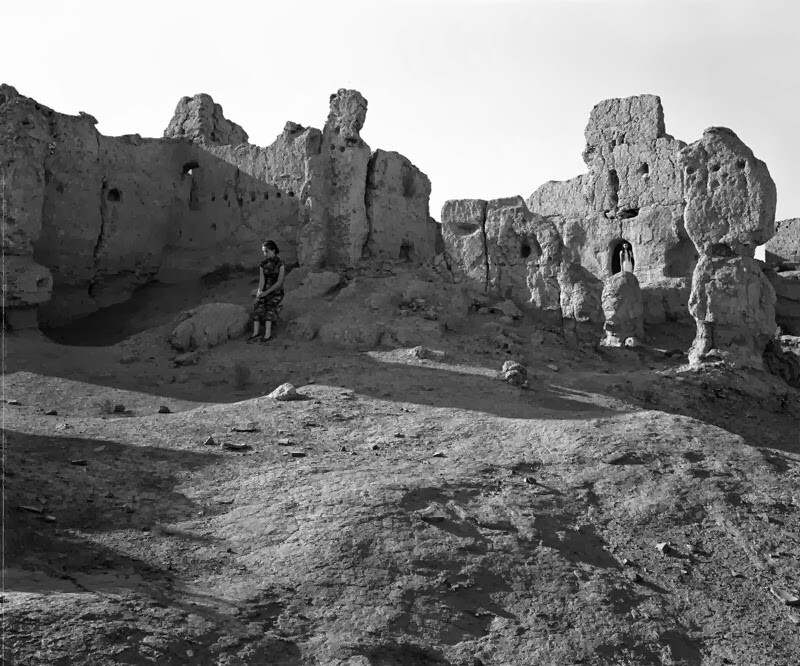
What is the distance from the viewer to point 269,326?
50.4ft

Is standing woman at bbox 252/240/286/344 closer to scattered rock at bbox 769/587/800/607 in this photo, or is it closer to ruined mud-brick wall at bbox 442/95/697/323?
ruined mud-brick wall at bbox 442/95/697/323

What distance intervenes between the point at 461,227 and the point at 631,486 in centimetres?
1105

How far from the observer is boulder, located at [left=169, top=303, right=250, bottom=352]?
1516 cm

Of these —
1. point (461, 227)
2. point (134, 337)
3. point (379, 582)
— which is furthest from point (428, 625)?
point (461, 227)

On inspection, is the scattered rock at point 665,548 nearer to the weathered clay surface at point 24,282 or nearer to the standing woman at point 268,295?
the standing woman at point 268,295

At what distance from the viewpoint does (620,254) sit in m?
25.0

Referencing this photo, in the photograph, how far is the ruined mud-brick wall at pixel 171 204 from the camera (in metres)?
16.2

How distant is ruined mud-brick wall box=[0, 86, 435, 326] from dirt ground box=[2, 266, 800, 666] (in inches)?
172

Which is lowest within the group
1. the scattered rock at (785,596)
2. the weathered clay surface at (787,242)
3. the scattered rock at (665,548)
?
the scattered rock at (785,596)

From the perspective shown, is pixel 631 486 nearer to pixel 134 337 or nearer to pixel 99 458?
pixel 99 458

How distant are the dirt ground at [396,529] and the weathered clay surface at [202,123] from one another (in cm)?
841

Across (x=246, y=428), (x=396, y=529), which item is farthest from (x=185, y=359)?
(x=396, y=529)

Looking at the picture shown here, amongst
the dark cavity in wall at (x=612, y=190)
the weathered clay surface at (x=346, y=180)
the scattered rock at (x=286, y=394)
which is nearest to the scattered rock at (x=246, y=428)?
the scattered rock at (x=286, y=394)

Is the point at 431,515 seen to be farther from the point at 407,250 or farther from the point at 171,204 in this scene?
the point at 171,204
